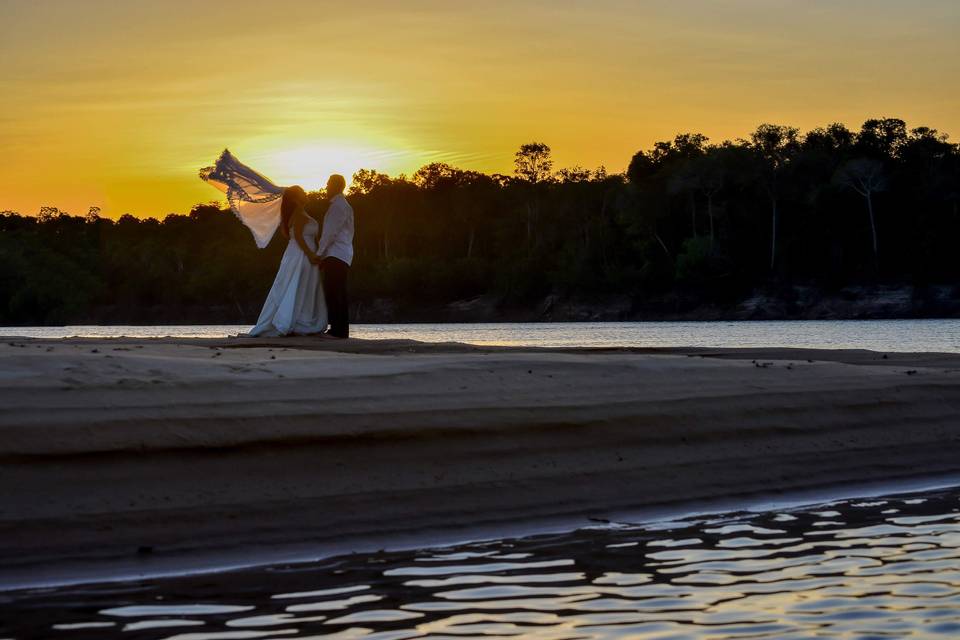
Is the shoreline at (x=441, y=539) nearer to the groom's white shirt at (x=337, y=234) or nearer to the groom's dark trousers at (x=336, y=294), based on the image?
the groom's dark trousers at (x=336, y=294)

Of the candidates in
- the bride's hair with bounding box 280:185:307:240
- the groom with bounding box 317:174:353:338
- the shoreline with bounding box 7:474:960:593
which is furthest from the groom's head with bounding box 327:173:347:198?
the shoreline with bounding box 7:474:960:593

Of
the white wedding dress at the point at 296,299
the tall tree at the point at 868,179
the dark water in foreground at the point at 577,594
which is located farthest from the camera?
the tall tree at the point at 868,179

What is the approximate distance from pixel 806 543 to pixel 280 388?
3511mm

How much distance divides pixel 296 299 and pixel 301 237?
2.86 ft

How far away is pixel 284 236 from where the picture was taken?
A: 16828 millimetres

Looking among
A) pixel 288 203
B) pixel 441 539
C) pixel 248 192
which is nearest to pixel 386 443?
pixel 441 539

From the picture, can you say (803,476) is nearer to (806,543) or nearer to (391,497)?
(806,543)

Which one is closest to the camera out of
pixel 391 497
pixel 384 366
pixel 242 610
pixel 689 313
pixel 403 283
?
pixel 242 610

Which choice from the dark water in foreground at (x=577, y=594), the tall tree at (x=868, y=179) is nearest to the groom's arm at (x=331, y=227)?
the dark water in foreground at (x=577, y=594)

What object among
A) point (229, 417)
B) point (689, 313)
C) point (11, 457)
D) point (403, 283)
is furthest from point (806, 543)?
point (403, 283)

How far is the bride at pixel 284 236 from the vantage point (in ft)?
54.1

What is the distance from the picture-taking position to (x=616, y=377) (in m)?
9.95

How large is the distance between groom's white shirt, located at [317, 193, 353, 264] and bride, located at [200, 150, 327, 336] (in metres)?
0.18

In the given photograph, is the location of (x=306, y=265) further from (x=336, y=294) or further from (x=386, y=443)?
(x=386, y=443)
